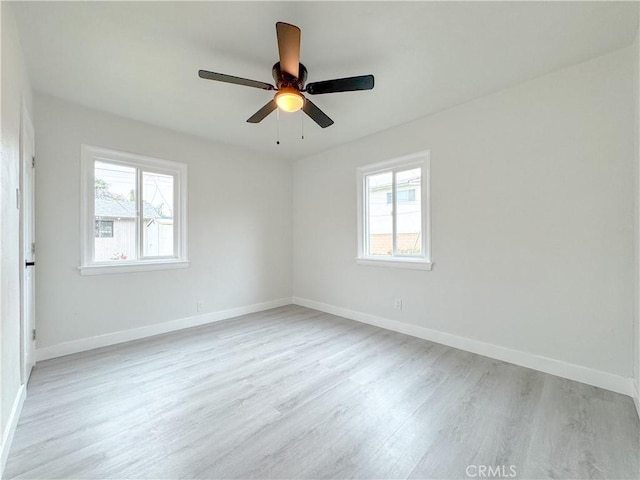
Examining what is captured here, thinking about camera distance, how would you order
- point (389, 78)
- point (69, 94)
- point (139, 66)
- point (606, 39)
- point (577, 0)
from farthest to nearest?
point (69, 94), point (389, 78), point (139, 66), point (606, 39), point (577, 0)

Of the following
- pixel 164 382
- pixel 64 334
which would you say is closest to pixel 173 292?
pixel 64 334

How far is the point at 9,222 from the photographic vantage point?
5.36 feet

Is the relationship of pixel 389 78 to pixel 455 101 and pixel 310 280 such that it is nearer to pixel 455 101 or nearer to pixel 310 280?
pixel 455 101

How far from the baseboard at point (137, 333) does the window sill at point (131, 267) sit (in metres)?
0.69

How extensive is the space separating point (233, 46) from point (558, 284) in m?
3.25

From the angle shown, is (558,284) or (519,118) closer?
(558,284)

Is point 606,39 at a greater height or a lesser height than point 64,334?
greater

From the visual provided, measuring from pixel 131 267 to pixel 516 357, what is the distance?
4.16 m

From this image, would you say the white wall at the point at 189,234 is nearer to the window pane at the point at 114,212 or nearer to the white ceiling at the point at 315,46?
the window pane at the point at 114,212

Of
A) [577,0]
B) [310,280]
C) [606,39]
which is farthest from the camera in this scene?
[310,280]

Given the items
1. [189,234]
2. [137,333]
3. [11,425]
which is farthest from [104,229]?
[11,425]

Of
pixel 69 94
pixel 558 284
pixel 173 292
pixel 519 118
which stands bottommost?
pixel 173 292

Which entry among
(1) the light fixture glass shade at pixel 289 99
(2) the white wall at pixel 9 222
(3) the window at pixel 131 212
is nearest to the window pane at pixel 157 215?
(3) the window at pixel 131 212

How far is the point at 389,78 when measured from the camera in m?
2.41
